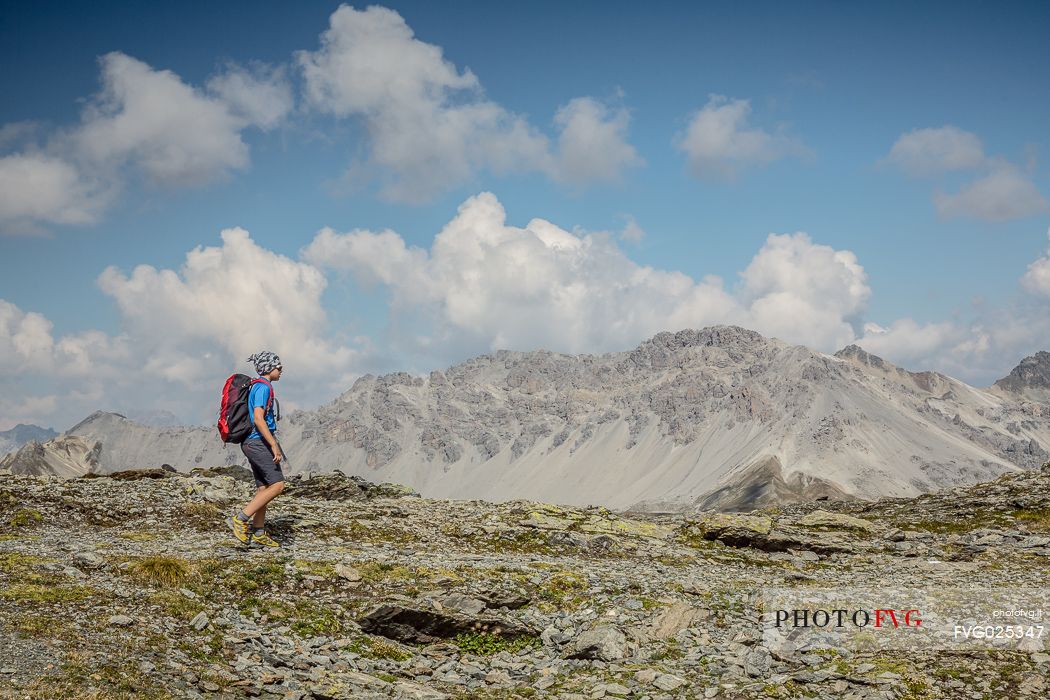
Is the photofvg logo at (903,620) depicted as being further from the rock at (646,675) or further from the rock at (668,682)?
the rock at (646,675)

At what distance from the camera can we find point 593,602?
1841 centimetres

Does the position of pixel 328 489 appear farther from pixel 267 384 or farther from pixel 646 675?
pixel 646 675

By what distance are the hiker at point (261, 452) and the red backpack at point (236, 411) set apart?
0.39 feet

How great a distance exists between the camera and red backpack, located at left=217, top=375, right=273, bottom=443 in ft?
65.6

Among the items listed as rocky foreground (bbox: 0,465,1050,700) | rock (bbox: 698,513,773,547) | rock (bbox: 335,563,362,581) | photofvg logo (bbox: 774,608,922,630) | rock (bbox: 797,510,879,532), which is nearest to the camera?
rocky foreground (bbox: 0,465,1050,700)

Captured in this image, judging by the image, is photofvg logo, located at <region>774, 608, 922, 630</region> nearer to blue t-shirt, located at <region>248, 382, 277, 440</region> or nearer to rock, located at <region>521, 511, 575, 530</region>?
rock, located at <region>521, 511, 575, 530</region>

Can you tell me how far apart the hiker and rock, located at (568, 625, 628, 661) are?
357 inches

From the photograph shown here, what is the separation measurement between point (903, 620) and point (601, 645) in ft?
24.3

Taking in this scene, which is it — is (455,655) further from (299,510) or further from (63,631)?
(299,510)

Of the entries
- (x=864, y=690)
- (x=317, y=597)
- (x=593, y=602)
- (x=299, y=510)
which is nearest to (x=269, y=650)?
(x=317, y=597)

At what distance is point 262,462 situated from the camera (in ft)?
65.6

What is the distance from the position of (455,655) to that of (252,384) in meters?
9.64

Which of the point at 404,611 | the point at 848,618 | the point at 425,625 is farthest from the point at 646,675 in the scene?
the point at 848,618

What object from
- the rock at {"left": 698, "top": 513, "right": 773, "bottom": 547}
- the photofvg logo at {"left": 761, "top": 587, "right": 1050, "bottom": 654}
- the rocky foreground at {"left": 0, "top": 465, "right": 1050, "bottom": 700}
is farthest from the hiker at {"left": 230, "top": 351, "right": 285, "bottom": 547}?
the rock at {"left": 698, "top": 513, "right": 773, "bottom": 547}
